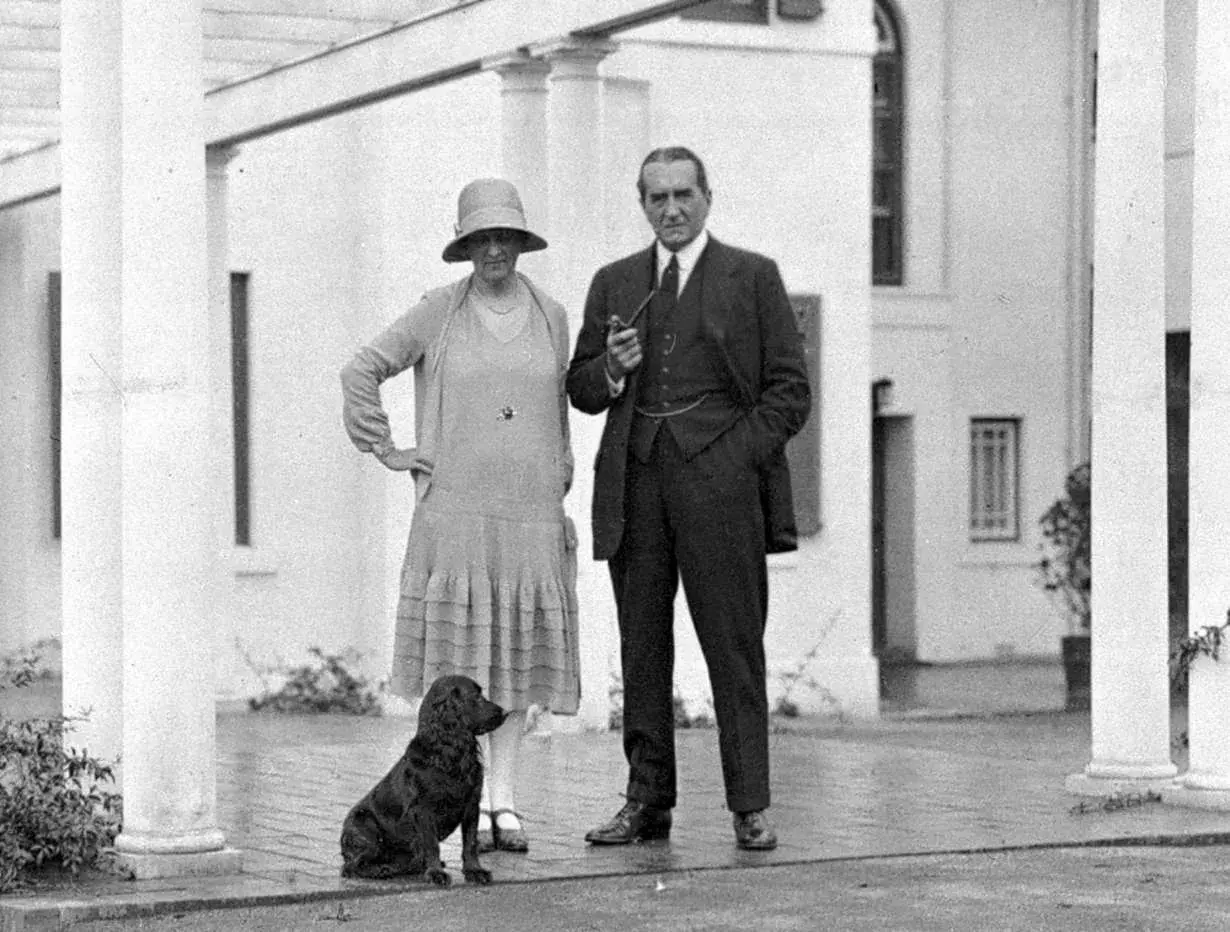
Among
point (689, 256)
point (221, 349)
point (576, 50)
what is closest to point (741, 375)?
point (689, 256)

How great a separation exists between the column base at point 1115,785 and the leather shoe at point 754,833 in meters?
1.87

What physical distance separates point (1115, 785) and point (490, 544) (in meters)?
2.63

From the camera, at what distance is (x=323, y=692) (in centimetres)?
1666

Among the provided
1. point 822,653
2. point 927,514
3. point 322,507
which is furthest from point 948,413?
point 322,507

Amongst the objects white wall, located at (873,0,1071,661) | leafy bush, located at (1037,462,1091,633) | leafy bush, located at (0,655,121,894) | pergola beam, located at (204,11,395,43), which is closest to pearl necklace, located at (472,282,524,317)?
leafy bush, located at (0,655,121,894)

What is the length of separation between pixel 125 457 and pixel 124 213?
0.65 metres

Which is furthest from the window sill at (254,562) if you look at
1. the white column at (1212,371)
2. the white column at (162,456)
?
the white column at (162,456)

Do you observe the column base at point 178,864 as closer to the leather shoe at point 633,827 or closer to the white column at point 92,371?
the white column at point 92,371

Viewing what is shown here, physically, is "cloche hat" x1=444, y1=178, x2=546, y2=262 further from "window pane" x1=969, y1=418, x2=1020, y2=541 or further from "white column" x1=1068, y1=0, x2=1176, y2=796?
"window pane" x1=969, y1=418, x2=1020, y2=541

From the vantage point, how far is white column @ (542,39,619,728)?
13.3 m

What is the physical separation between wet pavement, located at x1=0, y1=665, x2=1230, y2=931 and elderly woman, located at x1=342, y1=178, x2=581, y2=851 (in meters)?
0.52

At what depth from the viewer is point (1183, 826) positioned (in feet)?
30.0

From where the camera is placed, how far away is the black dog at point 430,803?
779cm

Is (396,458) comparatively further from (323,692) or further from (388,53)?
(323,692)
